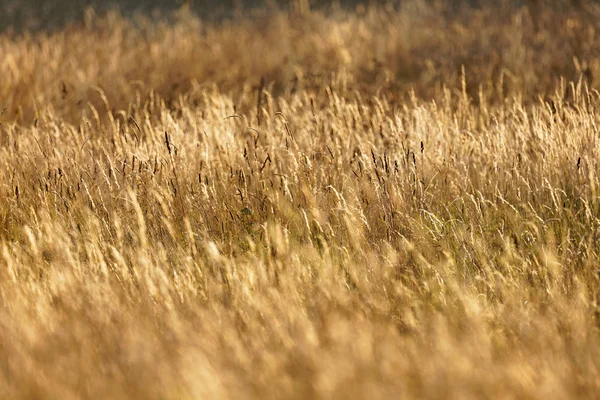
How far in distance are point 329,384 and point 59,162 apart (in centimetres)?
295

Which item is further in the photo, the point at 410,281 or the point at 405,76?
the point at 405,76

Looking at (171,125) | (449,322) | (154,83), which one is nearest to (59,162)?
(171,125)

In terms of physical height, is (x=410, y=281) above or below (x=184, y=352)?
below

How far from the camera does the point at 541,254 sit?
320 centimetres

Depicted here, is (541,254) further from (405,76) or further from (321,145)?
(405,76)

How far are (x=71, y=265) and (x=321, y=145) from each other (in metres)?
2.00

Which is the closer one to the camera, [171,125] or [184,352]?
[184,352]

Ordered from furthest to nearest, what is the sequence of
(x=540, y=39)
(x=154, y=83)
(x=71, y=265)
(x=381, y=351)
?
(x=540, y=39) → (x=154, y=83) → (x=71, y=265) → (x=381, y=351)

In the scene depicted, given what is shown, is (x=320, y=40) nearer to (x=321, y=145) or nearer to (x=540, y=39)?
(x=540, y=39)

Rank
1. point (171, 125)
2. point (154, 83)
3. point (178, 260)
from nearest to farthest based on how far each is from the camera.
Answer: point (178, 260) < point (171, 125) < point (154, 83)

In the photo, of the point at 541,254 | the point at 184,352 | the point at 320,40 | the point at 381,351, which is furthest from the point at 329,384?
the point at 320,40

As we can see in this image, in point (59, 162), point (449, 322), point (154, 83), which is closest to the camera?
point (449, 322)

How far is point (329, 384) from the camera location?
204 centimetres

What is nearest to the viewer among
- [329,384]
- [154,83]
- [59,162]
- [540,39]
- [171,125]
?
[329,384]
